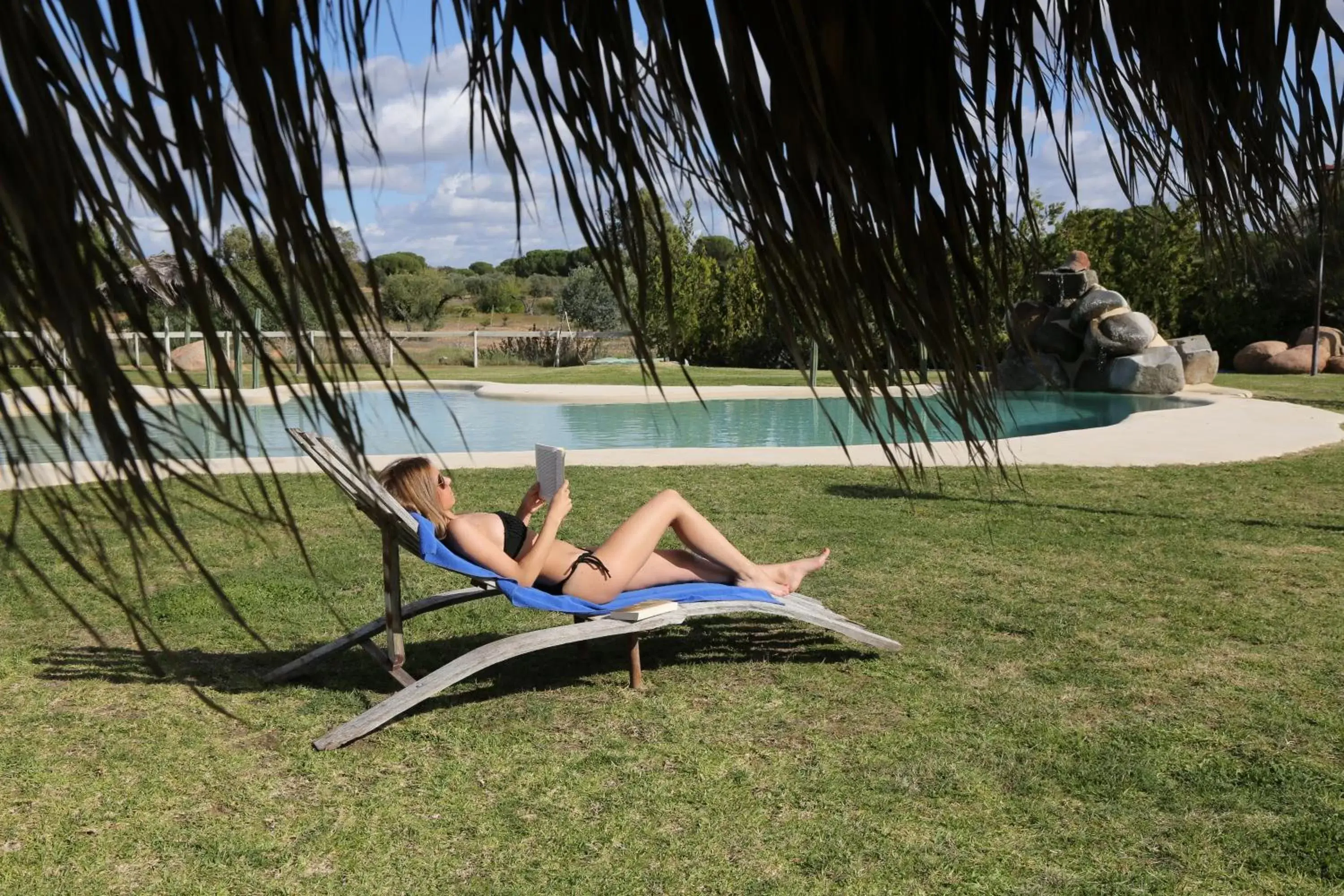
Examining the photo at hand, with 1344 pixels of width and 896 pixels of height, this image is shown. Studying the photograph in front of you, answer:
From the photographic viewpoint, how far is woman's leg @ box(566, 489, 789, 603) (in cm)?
434

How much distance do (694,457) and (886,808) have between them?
667 cm

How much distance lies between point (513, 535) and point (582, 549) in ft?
0.85

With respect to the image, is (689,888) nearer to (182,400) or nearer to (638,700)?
(638,700)

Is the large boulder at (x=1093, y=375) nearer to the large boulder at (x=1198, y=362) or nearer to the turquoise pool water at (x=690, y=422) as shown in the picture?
the turquoise pool water at (x=690, y=422)

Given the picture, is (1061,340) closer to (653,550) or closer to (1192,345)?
(1192,345)

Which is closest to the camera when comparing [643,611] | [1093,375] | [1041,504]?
[643,611]

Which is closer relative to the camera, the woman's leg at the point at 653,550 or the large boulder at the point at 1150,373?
the woman's leg at the point at 653,550

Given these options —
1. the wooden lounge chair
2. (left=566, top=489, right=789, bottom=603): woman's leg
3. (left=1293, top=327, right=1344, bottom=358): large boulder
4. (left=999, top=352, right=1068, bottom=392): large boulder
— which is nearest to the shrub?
(left=1293, top=327, right=1344, bottom=358): large boulder

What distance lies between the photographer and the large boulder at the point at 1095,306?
60.4 feet

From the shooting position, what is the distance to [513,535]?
14.7 feet

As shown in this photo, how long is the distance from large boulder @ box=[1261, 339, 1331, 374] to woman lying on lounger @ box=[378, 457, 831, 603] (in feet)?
67.1

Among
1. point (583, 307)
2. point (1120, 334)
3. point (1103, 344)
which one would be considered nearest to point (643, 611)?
point (1120, 334)

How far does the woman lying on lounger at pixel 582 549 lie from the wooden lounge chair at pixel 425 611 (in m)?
0.13

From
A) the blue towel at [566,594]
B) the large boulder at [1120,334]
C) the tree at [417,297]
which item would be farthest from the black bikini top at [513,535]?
the large boulder at [1120,334]
